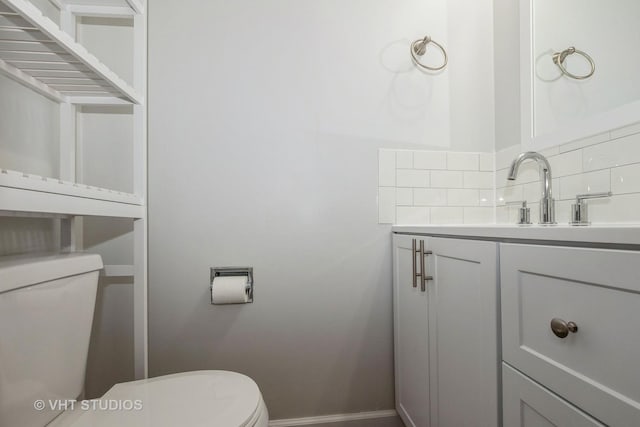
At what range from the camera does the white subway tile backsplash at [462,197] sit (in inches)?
56.2

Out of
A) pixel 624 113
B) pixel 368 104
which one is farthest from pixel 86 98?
pixel 624 113

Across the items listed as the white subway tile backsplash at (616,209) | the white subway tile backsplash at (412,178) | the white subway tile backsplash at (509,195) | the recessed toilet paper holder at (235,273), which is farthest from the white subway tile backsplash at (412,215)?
the recessed toilet paper holder at (235,273)

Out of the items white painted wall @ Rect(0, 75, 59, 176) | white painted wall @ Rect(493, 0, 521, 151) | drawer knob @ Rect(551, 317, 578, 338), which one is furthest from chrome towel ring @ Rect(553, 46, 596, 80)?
white painted wall @ Rect(0, 75, 59, 176)

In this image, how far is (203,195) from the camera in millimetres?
1265

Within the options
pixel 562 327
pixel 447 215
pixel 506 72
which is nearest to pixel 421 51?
pixel 506 72

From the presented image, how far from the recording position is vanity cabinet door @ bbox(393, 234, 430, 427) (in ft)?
3.47

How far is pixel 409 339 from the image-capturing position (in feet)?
3.86

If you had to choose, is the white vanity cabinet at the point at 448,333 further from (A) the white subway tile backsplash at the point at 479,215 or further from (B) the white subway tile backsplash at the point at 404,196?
(A) the white subway tile backsplash at the point at 479,215

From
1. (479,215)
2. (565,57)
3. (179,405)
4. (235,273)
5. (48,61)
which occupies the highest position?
(565,57)

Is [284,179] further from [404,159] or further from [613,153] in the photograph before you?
[613,153]

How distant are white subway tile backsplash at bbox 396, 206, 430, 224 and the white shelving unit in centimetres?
102

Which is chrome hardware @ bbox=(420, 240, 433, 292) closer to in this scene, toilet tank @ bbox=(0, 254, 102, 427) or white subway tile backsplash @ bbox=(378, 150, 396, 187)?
white subway tile backsplash @ bbox=(378, 150, 396, 187)

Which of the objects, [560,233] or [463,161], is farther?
[463,161]

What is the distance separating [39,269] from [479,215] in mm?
1549
